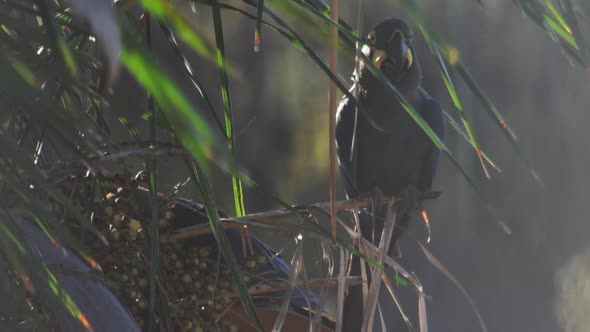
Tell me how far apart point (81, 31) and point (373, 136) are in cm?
104

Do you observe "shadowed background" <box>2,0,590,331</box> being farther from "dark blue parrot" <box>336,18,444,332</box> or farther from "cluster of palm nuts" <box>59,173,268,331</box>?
"cluster of palm nuts" <box>59,173,268,331</box>

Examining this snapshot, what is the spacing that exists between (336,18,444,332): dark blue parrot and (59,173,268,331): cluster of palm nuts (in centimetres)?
69

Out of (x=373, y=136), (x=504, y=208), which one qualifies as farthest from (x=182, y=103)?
(x=504, y=208)

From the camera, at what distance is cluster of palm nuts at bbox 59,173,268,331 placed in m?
0.71

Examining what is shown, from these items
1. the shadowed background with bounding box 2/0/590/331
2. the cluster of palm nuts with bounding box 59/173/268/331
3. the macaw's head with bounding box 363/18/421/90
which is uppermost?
the cluster of palm nuts with bounding box 59/173/268/331

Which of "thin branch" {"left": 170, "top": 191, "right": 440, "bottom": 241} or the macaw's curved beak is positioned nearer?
"thin branch" {"left": 170, "top": 191, "right": 440, "bottom": 241}

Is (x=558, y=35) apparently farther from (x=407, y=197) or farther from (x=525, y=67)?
(x=525, y=67)

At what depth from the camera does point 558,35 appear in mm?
623

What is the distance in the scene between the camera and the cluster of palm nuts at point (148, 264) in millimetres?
708

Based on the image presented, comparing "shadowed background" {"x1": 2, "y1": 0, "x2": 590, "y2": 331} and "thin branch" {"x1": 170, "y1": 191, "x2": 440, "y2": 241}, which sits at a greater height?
"thin branch" {"x1": 170, "y1": 191, "x2": 440, "y2": 241}

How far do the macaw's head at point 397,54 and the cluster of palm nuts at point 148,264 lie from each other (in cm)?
72

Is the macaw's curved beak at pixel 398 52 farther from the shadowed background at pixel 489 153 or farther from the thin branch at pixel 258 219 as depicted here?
the shadowed background at pixel 489 153

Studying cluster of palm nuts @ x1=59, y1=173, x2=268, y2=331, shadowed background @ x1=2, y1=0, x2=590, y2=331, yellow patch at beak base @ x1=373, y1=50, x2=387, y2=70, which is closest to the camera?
cluster of palm nuts @ x1=59, y1=173, x2=268, y2=331

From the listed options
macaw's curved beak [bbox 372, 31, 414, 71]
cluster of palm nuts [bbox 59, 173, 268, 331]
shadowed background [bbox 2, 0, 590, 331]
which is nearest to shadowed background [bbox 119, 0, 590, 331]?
shadowed background [bbox 2, 0, 590, 331]
